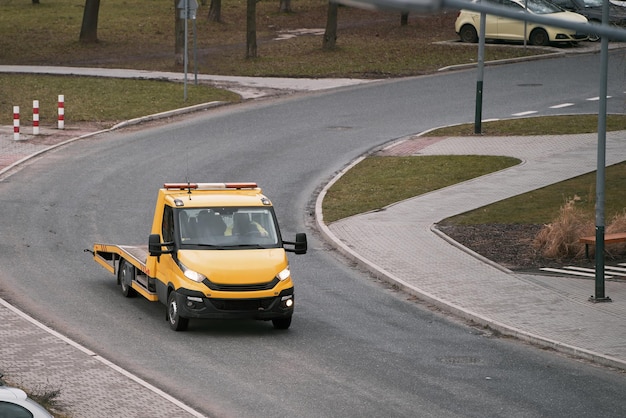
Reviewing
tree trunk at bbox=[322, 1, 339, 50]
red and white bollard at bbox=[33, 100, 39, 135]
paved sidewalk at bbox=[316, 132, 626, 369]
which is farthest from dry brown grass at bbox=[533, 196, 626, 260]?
tree trunk at bbox=[322, 1, 339, 50]

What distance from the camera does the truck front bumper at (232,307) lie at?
1667 cm

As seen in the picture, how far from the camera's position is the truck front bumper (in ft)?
54.7

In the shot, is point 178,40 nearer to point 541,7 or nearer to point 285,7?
point 541,7

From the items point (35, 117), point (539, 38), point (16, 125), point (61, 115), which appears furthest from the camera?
A: point (539, 38)

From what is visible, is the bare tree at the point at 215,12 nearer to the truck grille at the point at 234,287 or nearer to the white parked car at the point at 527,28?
the white parked car at the point at 527,28

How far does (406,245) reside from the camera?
74.2 feet

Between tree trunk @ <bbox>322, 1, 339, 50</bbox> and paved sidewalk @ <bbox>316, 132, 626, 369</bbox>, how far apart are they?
18.3 metres

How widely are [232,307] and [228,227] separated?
1410mm

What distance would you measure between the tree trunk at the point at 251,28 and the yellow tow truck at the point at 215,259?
28.0 m

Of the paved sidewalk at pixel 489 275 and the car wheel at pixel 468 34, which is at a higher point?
the car wheel at pixel 468 34

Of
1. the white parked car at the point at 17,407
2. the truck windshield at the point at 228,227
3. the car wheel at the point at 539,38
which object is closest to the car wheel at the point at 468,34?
the car wheel at the point at 539,38

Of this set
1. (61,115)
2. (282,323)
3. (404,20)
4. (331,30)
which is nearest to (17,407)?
(282,323)

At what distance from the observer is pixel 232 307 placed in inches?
659

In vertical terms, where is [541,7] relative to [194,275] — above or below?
above
